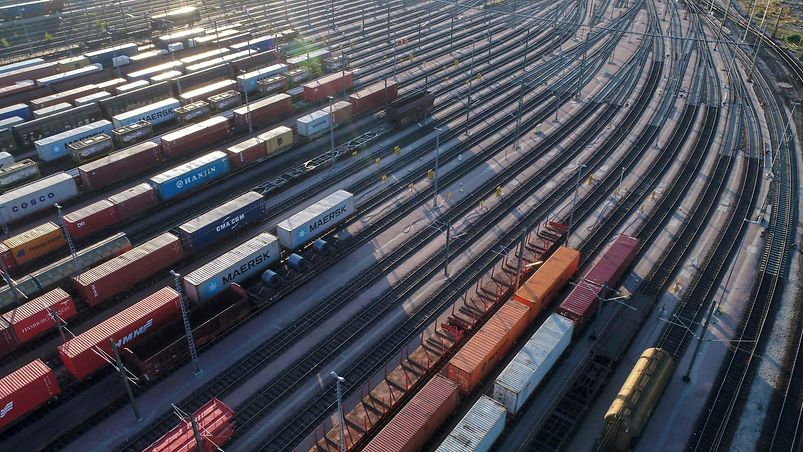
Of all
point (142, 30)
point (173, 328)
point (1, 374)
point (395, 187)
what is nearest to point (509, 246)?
point (395, 187)

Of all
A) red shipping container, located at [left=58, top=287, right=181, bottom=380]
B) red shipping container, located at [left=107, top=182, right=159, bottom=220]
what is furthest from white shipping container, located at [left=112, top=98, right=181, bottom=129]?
red shipping container, located at [left=58, top=287, right=181, bottom=380]

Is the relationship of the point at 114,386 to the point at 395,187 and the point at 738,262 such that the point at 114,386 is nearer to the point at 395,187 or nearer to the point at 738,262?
the point at 395,187

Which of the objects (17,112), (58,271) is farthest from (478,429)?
(17,112)

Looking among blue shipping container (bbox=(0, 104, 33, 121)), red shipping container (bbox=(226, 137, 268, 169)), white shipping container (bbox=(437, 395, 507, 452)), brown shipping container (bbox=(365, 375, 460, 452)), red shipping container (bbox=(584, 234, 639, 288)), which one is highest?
blue shipping container (bbox=(0, 104, 33, 121))

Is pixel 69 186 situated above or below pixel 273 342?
above

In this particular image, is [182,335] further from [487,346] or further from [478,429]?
[478,429]

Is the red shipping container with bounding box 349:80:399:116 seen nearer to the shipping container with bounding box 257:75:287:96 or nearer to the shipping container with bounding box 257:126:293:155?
the shipping container with bounding box 257:126:293:155

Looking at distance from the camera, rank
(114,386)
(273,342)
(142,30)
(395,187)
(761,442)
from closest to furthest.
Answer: (761,442), (114,386), (273,342), (395,187), (142,30)
